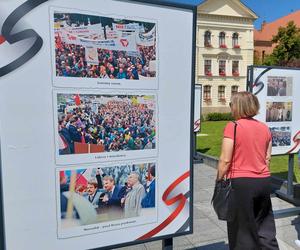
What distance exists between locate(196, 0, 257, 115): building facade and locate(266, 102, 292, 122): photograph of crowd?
29.6 meters

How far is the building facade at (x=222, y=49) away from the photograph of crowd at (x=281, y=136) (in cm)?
2952

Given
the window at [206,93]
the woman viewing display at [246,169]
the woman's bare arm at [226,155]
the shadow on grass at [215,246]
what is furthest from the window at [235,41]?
the woman's bare arm at [226,155]

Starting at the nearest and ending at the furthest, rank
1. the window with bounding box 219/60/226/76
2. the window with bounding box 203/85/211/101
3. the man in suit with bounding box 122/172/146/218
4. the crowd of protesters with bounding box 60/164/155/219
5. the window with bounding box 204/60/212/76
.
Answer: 1. the crowd of protesters with bounding box 60/164/155/219
2. the man in suit with bounding box 122/172/146/218
3. the window with bounding box 204/60/212/76
4. the window with bounding box 203/85/211/101
5. the window with bounding box 219/60/226/76

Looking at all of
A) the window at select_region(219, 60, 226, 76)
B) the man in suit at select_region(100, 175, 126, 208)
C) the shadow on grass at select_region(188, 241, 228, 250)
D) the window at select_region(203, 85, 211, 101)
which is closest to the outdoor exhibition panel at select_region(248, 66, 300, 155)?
the shadow on grass at select_region(188, 241, 228, 250)

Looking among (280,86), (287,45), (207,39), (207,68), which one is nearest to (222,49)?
(207,39)

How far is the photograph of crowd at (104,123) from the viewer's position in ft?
6.53

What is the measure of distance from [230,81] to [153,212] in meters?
35.8

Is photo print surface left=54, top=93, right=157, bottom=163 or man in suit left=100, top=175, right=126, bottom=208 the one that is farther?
man in suit left=100, top=175, right=126, bottom=208

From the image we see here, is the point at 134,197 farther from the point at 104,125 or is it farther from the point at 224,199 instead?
the point at 224,199

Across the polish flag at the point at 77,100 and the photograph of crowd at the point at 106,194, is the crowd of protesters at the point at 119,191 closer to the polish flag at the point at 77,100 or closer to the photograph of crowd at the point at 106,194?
the photograph of crowd at the point at 106,194

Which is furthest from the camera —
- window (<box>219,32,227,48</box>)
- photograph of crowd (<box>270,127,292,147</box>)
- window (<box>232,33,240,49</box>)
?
window (<box>232,33,240,49</box>)

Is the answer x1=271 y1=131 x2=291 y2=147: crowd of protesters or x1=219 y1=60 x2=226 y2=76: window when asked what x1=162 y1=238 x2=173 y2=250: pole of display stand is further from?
x1=219 y1=60 x2=226 y2=76: window

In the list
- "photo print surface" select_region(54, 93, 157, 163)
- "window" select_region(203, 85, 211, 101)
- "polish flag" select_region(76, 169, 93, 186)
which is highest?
"window" select_region(203, 85, 211, 101)

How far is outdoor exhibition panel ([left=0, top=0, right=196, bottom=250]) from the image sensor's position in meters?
1.86
